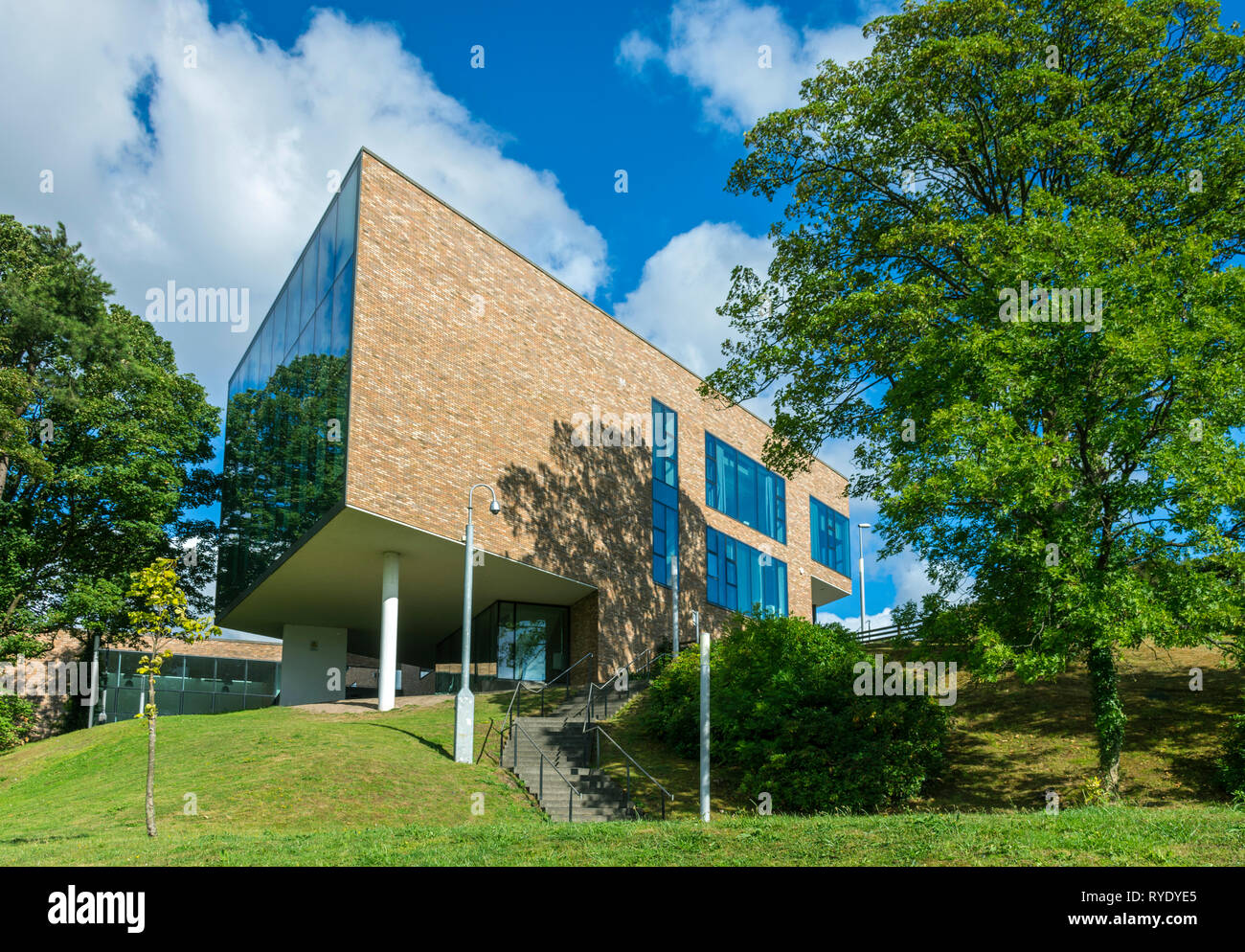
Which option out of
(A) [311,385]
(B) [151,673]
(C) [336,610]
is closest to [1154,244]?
(B) [151,673]

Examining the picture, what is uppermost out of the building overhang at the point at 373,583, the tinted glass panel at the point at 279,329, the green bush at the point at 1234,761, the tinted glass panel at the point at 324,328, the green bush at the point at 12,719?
the tinted glass panel at the point at 279,329

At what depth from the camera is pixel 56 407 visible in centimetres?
3178

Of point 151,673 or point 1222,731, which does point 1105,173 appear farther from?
point 151,673

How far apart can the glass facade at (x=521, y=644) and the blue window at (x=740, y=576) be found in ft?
23.9

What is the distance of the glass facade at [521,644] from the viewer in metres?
31.1

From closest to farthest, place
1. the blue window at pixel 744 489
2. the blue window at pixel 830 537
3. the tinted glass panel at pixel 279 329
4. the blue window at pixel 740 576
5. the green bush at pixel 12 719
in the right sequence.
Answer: the green bush at pixel 12 719 < the tinted glass panel at pixel 279 329 < the blue window at pixel 740 576 < the blue window at pixel 744 489 < the blue window at pixel 830 537

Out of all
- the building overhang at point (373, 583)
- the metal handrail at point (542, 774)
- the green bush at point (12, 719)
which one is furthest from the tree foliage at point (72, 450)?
the metal handrail at point (542, 774)

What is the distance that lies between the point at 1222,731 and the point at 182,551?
114ft

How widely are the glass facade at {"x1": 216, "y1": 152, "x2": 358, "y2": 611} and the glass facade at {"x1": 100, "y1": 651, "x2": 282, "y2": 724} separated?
5.95m

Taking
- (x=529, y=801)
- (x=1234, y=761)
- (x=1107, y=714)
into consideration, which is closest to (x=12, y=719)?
(x=529, y=801)

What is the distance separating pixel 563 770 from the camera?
736 inches

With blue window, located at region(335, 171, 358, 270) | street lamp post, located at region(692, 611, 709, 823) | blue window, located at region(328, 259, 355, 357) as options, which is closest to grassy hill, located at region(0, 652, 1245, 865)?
street lamp post, located at region(692, 611, 709, 823)

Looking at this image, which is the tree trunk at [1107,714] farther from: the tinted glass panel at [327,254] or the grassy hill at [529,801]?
the tinted glass panel at [327,254]

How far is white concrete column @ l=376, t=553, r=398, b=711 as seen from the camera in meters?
25.5
